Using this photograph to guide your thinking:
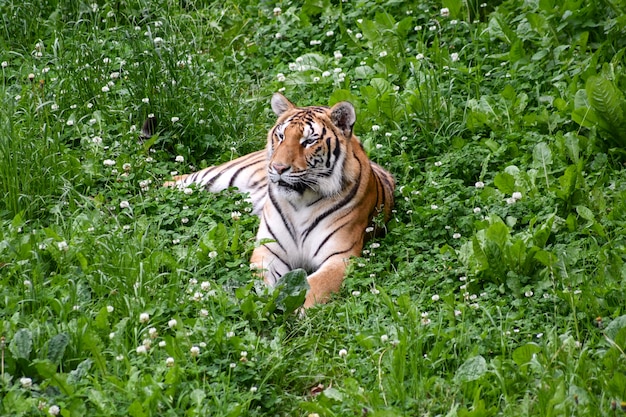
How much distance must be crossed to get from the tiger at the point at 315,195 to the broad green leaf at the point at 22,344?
5.94 feet

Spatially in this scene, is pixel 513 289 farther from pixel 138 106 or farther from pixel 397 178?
pixel 138 106

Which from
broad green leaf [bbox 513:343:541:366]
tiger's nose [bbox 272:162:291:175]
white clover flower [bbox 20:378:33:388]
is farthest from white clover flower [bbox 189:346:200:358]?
tiger's nose [bbox 272:162:291:175]

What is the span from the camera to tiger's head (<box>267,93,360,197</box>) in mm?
6230

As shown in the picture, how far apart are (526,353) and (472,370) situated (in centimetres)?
26

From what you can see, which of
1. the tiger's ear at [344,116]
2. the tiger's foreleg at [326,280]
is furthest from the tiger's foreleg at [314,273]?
the tiger's ear at [344,116]

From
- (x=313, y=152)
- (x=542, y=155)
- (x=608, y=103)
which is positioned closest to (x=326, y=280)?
(x=313, y=152)

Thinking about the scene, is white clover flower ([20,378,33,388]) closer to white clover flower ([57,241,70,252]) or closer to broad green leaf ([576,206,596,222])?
white clover flower ([57,241,70,252])

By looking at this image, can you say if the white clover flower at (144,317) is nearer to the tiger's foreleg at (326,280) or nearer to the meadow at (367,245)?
the meadow at (367,245)

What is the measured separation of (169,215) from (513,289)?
2.35 m

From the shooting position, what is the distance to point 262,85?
8578mm

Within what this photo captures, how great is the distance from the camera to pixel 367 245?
20.9 feet

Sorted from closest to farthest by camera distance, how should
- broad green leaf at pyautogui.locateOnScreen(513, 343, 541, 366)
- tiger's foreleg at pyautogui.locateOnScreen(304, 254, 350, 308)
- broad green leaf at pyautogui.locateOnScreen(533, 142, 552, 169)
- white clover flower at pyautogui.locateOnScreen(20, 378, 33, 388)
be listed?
white clover flower at pyautogui.locateOnScreen(20, 378, 33, 388) → broad green leaf at pyautogui.locateOnScreen(513, 343, 541, 366) → tiger's foreleg at pyautogui.locateOnScreen(304, 254, 350, 308) → broad green leaf at pyautogui.locateOnScreen(533, 142, 552, 169)

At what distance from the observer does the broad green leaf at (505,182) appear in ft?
20.9

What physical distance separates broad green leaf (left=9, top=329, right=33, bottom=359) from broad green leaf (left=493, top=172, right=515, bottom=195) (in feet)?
10.3
